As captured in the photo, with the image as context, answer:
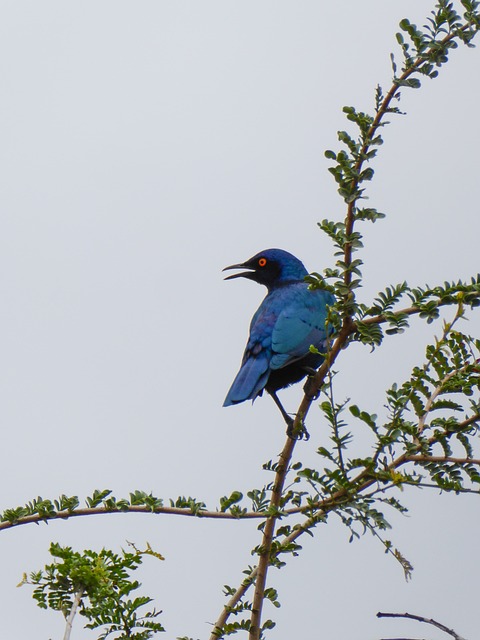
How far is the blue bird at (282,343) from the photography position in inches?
252

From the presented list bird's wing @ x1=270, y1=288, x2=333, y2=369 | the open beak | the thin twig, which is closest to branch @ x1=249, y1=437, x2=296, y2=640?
the thin twig

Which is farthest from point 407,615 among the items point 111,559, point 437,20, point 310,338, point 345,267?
point 310,338

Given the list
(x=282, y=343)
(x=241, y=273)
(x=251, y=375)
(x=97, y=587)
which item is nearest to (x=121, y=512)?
(x=97, y=587)

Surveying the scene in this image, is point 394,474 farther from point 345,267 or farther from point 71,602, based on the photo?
point 71,602

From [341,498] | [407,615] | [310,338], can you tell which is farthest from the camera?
[310,338]

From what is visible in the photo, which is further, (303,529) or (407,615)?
(303,529)

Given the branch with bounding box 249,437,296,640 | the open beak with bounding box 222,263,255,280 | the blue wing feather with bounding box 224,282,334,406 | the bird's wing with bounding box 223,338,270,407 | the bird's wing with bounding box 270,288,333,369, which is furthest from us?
the open beak with bounding box 222,263,255,280

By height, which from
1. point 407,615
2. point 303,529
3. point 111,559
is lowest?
point 407,615

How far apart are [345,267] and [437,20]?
3.15ft

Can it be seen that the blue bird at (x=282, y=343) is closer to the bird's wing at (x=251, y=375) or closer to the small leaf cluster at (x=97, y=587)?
the bird's wing at (x=251, y=375)

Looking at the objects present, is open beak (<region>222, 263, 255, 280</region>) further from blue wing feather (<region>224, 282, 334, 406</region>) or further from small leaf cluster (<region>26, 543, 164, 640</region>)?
small leaf cluster (<region>26, 543, 164, 640</region>)

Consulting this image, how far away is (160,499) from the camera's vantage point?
11.4 feet

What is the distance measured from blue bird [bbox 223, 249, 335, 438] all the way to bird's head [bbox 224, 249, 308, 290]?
586mm

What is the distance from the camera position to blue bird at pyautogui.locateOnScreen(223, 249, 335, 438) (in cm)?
639
